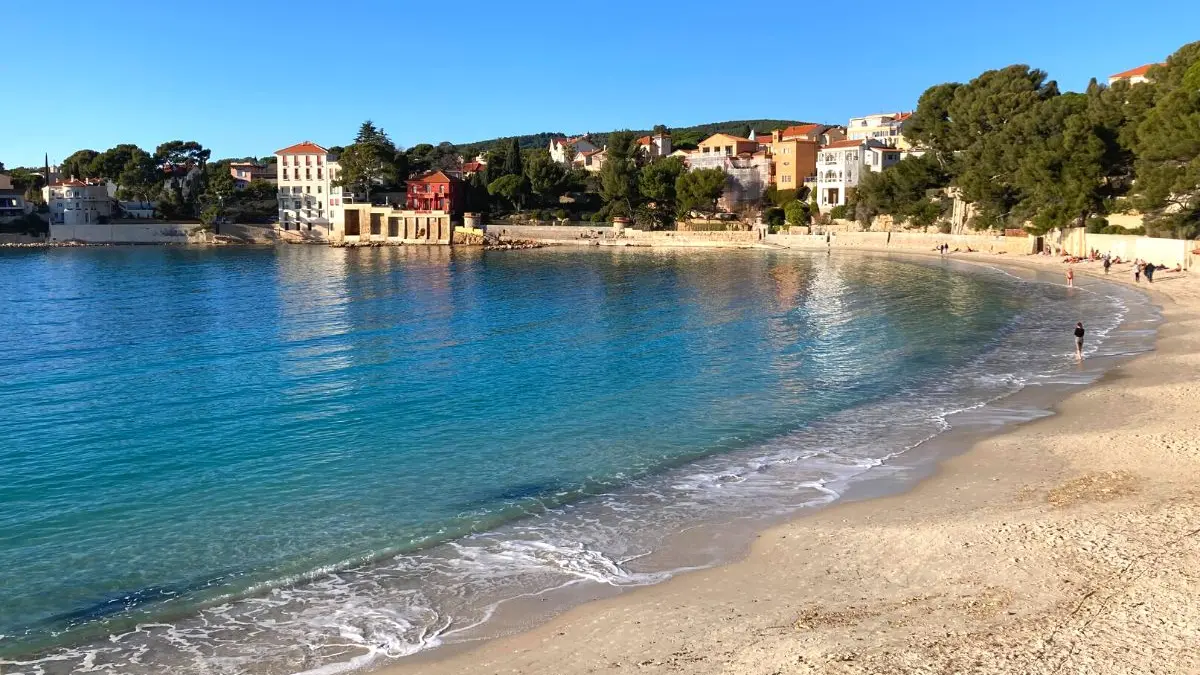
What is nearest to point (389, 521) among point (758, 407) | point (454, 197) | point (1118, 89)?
point (758, 407)

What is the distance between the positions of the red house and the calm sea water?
221ft

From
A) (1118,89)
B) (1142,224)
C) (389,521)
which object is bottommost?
(389,521)

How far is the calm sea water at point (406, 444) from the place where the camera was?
36.6ft

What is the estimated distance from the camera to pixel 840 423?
66.0 feet

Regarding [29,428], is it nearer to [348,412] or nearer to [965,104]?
[348,412]

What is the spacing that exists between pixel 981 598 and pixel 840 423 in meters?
10.3

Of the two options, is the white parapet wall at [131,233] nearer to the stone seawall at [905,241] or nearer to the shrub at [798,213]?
the shrub at [798,213]

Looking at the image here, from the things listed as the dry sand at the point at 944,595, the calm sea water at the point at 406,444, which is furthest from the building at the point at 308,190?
the dry sand at the point at 944,595

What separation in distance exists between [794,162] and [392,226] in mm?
51929

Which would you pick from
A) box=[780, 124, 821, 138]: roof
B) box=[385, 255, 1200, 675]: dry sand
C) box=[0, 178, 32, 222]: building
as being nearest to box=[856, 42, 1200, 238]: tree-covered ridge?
box=[780, 124, 821, 138]: roof

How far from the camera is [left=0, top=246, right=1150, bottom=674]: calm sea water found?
36.6 ft

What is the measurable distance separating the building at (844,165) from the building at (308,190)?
6306 cm

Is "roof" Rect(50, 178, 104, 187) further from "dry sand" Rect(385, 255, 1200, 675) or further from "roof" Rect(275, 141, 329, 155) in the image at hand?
"dry sand" Rect(385, 255, 1200, 675)

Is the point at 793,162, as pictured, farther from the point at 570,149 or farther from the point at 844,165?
the point at 570,149
